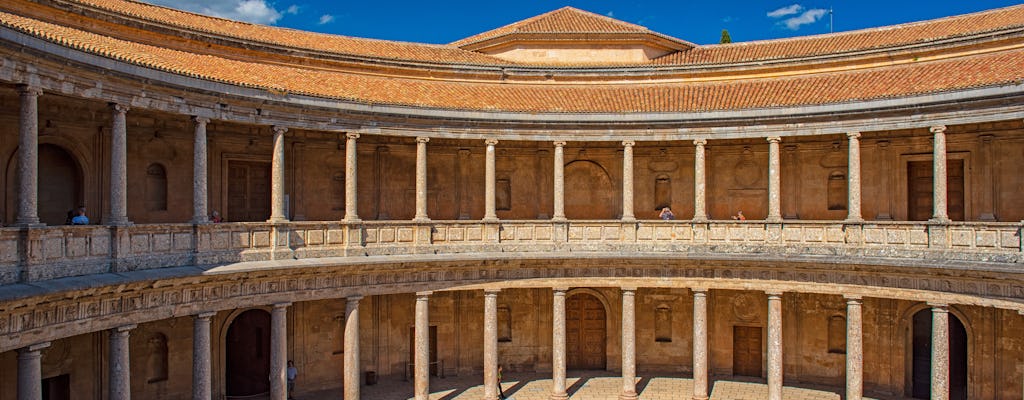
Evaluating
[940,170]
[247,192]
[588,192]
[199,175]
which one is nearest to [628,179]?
[588,192]

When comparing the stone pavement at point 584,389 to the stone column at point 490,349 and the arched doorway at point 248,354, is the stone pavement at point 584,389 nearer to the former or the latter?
the stone column at point 490,349

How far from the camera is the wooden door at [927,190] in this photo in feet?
82.2

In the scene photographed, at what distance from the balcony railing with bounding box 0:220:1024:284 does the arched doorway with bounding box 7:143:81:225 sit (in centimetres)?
418

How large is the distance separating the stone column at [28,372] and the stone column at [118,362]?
7.63 ft

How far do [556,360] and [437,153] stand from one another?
343 inches

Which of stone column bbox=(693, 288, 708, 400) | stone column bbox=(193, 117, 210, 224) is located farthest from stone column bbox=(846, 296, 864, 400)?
stone column bbox=(193, 117, 210, 224)

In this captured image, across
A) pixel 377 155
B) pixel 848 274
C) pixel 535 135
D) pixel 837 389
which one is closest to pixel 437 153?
pixel 377 155

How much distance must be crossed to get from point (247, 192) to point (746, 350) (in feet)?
62.8

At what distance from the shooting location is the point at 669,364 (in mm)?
30266

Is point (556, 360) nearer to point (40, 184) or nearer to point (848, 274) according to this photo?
point (848, 274)

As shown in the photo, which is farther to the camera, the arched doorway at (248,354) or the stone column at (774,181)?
the arched doorway at (248,354)

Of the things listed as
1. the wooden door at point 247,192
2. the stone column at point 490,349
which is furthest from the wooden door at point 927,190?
the wooden door at point 247,192

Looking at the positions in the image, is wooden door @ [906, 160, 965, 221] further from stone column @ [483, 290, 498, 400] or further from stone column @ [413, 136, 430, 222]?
stone column @ [413, 136, 430, 222]

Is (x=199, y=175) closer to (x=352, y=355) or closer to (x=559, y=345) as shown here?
(x=352, y=355)
